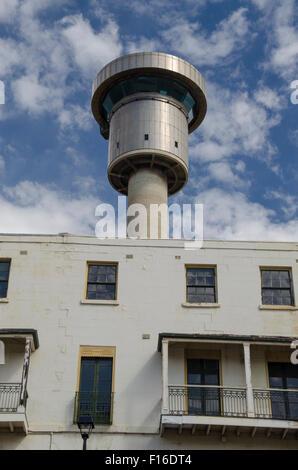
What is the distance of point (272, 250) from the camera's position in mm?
27562

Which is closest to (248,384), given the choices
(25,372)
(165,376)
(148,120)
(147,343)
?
(165,376)

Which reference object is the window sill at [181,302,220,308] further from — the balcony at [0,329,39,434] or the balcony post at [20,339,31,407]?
the balcony post at [20,339,31,407]

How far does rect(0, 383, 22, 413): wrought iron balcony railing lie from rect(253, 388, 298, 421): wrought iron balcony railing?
8749 mm

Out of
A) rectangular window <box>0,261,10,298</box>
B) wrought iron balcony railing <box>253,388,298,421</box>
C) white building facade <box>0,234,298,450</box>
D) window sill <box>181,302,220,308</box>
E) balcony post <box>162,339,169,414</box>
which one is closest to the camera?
balcony post <box>162,339,169,414</box>

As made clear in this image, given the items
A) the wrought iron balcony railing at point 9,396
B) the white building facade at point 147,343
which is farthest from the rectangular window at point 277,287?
the wrought iron balcony railing at point 9,396

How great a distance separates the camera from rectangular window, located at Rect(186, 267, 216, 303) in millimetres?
26578

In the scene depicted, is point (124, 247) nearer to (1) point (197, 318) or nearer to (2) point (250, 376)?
(1) point (197, 318)

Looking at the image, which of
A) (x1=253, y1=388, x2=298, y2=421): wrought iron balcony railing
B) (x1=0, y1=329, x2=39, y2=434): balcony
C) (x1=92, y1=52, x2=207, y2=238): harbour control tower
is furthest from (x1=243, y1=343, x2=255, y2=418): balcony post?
(x1=92, y1=52, x2=207, y2=238): harbour control tower

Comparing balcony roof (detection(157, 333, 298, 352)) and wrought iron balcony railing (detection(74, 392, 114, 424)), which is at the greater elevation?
balcony roof (detection(157, 333, 298, 352))

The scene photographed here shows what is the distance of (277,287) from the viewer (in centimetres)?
2695

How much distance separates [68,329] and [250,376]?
724 cm

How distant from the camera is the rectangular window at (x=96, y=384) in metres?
23.9
